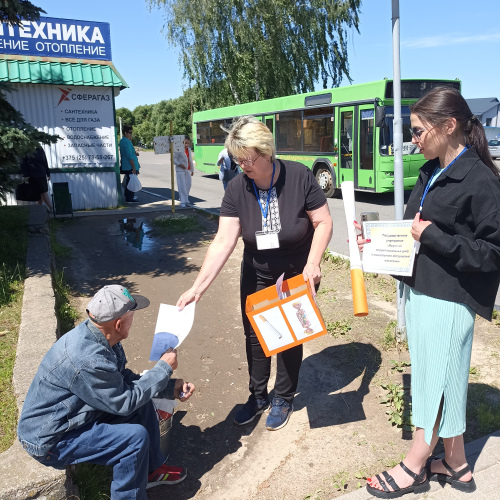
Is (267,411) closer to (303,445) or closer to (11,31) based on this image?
(303,445)

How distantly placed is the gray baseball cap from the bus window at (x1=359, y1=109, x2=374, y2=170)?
11609 millimetres

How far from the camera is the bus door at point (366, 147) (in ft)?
43.0

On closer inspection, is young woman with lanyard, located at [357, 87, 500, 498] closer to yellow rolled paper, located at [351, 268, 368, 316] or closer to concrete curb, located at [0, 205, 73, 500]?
yellow rolled paper, located at [351, 268, 368, 316]

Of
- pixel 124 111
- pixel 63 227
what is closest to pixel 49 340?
pixel 63 227

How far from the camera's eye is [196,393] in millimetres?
3945

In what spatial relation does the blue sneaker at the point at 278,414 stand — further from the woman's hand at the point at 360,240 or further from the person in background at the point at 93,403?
the woman's hand at the point at 360,240

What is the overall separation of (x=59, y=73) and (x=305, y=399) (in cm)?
957

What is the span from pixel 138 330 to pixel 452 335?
3.43 m

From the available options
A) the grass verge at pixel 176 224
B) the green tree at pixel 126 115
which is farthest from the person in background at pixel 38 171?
the green tree at pixel 126 115

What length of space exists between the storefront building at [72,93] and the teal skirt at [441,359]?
31.6ft

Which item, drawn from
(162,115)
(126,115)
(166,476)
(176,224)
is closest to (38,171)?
(176,224)

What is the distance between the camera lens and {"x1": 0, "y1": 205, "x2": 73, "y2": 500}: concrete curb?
2.39 meters

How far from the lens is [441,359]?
2.51 m

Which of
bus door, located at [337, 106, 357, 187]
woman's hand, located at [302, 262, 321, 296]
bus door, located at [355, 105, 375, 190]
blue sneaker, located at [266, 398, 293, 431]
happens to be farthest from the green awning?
woman's hand, located at [302, 262, 321, 296]
